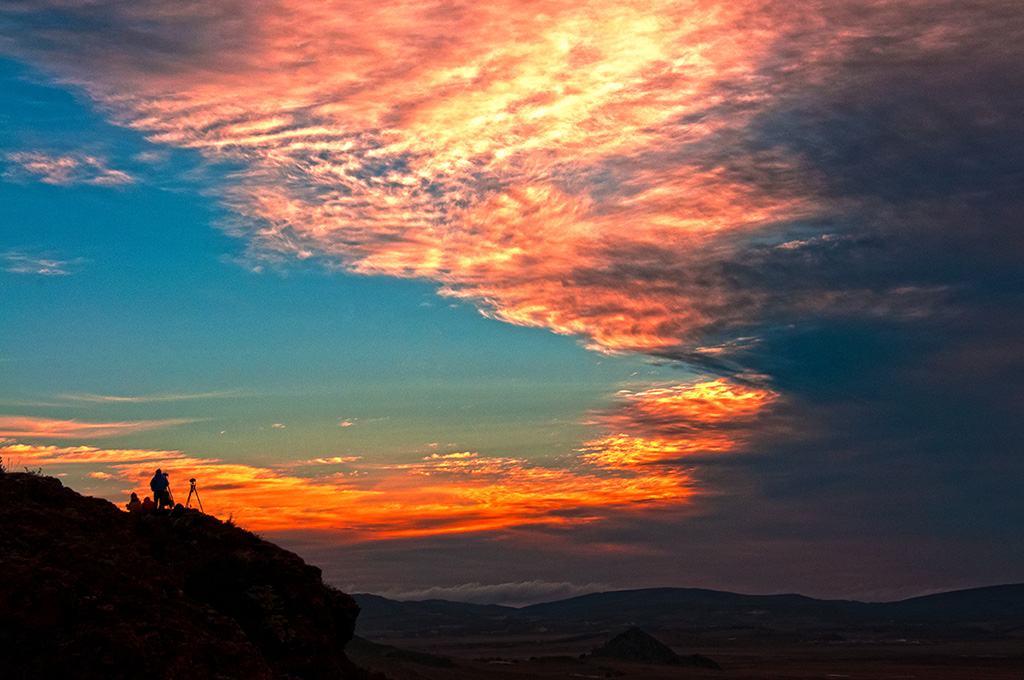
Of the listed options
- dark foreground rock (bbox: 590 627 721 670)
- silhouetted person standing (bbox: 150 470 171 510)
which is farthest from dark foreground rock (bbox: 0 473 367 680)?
dark foreground rock (bbox: 590 627 721 670)

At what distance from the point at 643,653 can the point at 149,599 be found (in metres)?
104

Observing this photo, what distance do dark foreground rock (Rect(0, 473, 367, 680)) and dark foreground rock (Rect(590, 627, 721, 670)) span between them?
313 feet

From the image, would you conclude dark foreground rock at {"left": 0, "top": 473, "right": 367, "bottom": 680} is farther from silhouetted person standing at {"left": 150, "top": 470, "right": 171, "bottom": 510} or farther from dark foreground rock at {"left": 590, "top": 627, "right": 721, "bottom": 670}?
dark foreground rock at {"left": 590, "top": 627, "right": 721, "bottom": 670}

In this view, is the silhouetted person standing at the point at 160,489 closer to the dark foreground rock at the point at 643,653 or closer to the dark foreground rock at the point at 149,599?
the dark foreground rock at the point at 149,599

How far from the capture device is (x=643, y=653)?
11412 cm

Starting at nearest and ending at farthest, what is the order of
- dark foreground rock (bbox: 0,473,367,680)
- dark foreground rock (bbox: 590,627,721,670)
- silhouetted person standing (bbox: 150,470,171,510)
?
dark foreground rock (bbox: 0,473,367,680) → silhouetted person standing (bbox: 150,470,171,510) → dark foreground rock (bbox: 590,627,721,670)

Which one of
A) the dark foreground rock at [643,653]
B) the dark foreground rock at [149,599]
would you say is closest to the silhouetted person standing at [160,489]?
the dark foreground rock at [149,599]

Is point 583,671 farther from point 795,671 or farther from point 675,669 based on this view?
point 795,671

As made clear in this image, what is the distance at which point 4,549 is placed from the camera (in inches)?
742

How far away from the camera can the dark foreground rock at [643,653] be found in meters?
112

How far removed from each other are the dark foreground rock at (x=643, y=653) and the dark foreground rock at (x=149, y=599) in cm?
9549

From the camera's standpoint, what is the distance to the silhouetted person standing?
998 inches

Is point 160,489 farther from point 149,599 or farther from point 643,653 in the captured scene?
point 643,653

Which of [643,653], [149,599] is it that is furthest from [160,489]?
[643,653]
